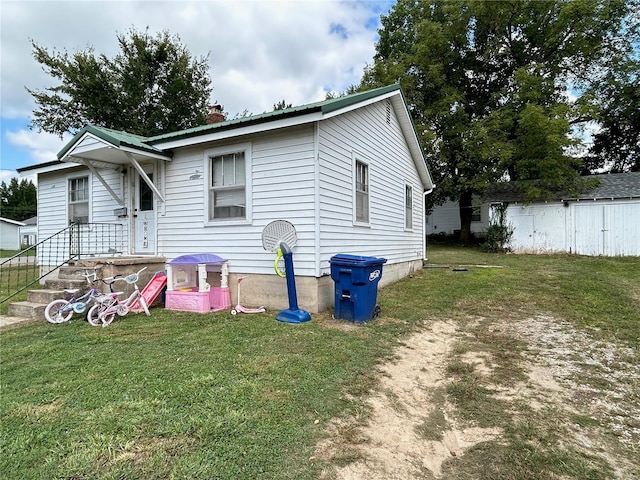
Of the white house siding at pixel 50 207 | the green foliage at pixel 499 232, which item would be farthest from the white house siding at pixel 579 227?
the white house siding at pixel 50 207

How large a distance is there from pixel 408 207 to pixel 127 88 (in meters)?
22.5

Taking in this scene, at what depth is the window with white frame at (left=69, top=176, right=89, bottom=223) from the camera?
931 cm

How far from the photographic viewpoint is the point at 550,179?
16.0 m

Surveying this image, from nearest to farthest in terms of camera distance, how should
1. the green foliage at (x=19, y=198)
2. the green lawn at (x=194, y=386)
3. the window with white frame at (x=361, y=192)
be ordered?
1. the green lawn at (x=194, y=386)
2. the window with white frame at (x=361, y=192)
3. the green foliage at (x=19, y=198)

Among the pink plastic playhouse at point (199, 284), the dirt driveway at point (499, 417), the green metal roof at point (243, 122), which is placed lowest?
the dirt driveway at point (499, 417)

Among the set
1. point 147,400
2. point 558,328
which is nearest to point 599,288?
point 558,328

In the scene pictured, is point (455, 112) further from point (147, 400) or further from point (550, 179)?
point (147, 400)

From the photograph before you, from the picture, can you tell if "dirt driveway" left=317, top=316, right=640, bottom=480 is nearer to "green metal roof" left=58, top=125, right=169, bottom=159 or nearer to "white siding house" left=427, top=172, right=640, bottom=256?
"green metal roof" left=58, top=125, right=169, bottom=159

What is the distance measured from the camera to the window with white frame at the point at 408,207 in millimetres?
10948

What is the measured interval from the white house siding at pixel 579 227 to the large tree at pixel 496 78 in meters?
1.05

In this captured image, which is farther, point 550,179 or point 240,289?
point 550,179

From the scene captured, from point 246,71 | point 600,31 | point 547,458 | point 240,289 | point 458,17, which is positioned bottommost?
point 547,458

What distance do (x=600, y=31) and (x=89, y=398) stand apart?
26829 millimetres

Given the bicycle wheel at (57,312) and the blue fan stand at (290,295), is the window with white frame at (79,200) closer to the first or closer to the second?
the bicycle wheel at (57,312)
